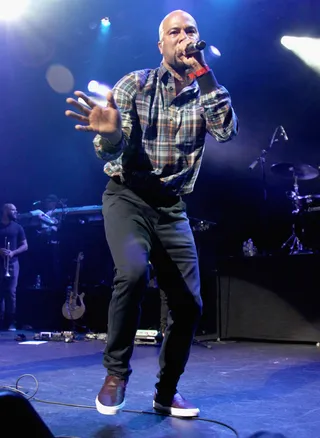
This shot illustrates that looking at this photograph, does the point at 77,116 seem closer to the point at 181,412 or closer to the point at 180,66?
the point at 180,66

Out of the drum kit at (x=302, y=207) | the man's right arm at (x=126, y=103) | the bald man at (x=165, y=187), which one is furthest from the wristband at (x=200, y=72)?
the drum kit at (x=302, y=207)

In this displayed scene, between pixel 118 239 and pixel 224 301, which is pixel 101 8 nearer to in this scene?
pixel 224 301

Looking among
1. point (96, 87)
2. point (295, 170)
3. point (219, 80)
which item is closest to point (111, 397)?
point (295, 170)

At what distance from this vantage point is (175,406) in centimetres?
217

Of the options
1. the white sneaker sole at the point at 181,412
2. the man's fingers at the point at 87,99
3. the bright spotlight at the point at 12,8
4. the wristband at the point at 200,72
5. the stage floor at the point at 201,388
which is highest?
the bright spotlight at the point at 12,8

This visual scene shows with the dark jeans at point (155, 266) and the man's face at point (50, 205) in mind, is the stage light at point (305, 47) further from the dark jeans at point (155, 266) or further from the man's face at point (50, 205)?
the dark jeans at point (155, 266)

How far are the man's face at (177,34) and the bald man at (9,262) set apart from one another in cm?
611

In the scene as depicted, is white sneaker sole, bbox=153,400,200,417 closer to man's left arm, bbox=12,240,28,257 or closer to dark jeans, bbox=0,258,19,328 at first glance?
dark jeans, bbox=0,258,19,328

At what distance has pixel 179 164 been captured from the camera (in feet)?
7.43

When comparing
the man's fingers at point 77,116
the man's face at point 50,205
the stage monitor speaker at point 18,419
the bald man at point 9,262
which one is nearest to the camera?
the stage monitor speaker at point 18,419

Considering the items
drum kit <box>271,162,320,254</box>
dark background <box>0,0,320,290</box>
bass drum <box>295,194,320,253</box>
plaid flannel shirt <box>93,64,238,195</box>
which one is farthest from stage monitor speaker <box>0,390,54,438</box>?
bass drum <box>295,194,320,253</box>

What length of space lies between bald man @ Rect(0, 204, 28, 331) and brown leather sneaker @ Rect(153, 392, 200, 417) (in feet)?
19.2

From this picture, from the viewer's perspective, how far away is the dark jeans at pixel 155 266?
6.66 feet

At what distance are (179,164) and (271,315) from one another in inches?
147
